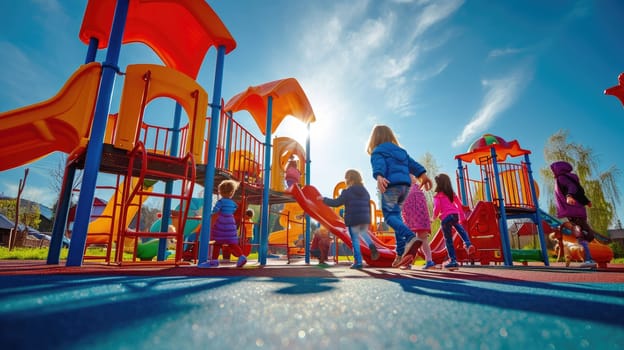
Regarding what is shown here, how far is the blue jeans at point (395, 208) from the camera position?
3.38m

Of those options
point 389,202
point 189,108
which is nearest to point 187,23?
point 189,108

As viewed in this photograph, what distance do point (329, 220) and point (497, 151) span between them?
7213 mm

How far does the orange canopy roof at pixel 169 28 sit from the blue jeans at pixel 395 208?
3.32 metres

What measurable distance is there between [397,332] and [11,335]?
2.77 feet

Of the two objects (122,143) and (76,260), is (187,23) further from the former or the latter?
(76,260)

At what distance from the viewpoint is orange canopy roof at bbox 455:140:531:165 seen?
9.01 metres

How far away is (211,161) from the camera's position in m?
4.06

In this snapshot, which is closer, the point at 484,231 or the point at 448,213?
the point at 448,213

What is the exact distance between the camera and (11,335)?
62 cm

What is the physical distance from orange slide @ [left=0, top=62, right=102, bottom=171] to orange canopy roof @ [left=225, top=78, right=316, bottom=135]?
11.1ft

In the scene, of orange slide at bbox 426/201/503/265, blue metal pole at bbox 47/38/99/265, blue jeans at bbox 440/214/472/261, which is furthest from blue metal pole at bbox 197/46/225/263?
orange slide at bbox 426/201/503/265

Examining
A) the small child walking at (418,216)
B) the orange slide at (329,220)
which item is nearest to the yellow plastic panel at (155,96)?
the orange slide at (329,220)

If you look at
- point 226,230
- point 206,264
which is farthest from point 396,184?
point 206,264

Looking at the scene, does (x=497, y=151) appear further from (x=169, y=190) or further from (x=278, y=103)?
(x=169, y=190)
